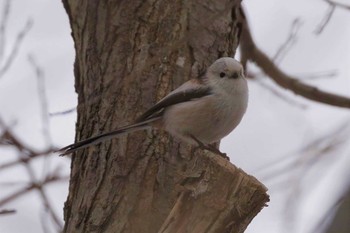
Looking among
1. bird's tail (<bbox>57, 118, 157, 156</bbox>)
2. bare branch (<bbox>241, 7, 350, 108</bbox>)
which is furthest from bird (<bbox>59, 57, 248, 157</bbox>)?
bare branch (<bbox>241, 7, 350, 108</bbox>)

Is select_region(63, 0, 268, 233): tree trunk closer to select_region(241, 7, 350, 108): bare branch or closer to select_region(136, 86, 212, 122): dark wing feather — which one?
select_region(136, 86, 212, 122): dark wing feather

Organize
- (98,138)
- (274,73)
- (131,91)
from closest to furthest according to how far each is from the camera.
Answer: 1. (98,138)
2. (131,91)
3. (274,73)

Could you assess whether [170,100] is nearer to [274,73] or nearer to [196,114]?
[196,114]

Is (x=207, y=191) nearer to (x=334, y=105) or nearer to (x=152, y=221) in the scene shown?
(x=152, y=221)

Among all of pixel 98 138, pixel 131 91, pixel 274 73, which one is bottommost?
pixel 98 138

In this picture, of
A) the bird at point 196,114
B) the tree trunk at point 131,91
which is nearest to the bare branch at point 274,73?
the tree trunk at point 131,91

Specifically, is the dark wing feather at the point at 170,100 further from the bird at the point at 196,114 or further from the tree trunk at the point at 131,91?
the tree trunk at the point at 131,91

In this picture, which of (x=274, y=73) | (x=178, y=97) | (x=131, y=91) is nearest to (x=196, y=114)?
(x=178, y=97)

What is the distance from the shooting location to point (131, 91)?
3.02m

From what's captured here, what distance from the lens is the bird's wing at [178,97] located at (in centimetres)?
289

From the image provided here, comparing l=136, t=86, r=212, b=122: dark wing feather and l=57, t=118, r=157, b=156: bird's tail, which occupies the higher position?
l=136, t=86, r=212, b=122: dark wing feather

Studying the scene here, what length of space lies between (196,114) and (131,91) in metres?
0.34

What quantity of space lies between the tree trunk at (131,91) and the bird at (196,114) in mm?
92

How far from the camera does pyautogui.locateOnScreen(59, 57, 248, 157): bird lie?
288cm
